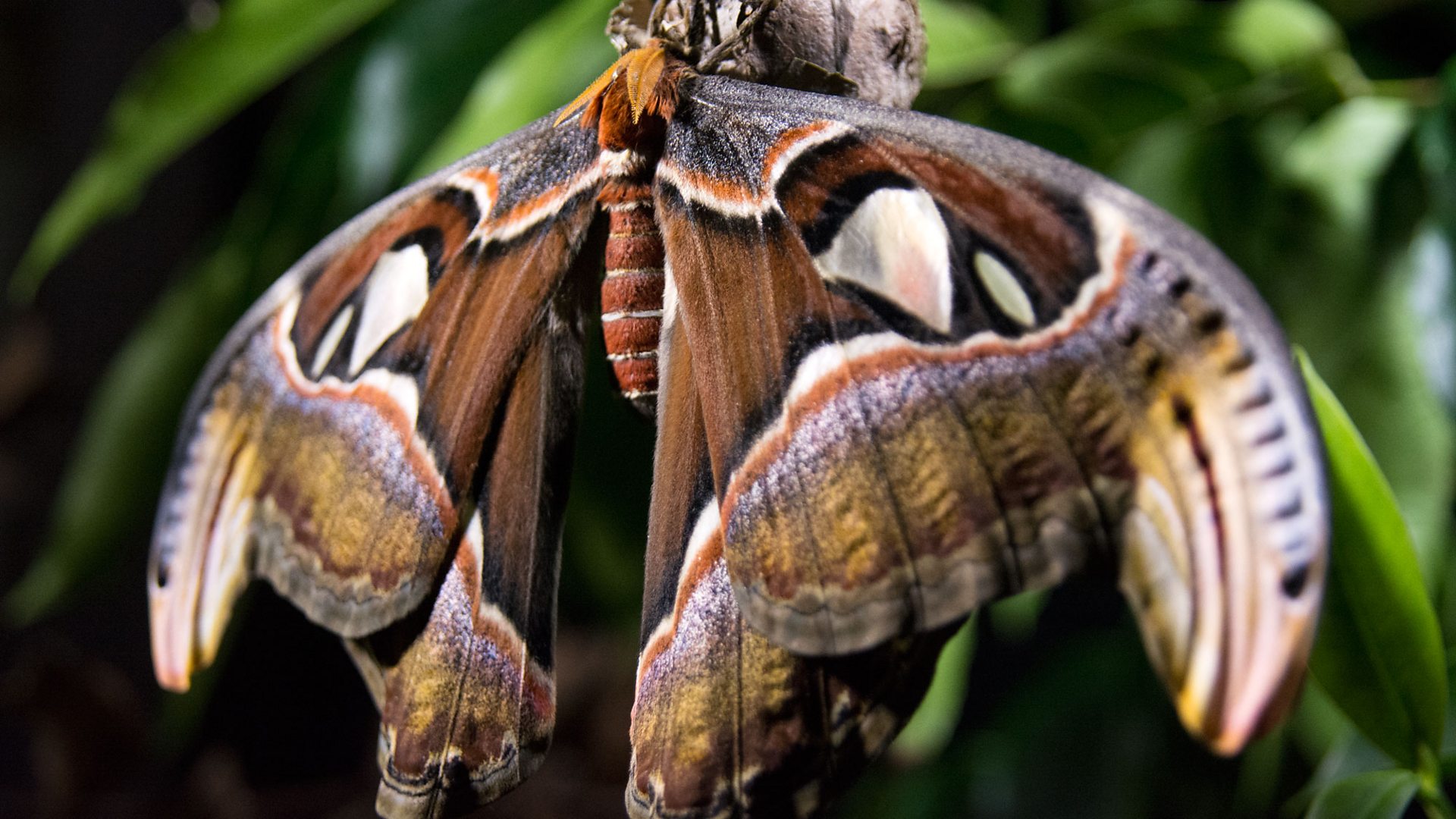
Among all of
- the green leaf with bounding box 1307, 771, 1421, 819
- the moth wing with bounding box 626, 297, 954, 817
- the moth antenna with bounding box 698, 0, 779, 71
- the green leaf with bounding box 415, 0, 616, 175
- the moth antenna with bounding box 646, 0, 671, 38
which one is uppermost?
the moth antenna with bounding box 646, 0, 671, 38

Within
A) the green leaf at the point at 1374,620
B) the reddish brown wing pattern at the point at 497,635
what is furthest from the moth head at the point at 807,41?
the green leaf at the point at 1374,620

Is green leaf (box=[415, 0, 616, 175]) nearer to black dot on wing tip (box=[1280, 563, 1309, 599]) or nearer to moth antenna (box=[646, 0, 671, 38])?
moth antenna (box=[646, 0, 671, 38])

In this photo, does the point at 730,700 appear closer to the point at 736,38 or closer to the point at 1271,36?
the point at 736,38

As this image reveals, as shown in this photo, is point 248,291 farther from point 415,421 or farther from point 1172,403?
point 1172,403

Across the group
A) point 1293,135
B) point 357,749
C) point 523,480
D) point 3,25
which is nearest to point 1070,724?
point 1293,135

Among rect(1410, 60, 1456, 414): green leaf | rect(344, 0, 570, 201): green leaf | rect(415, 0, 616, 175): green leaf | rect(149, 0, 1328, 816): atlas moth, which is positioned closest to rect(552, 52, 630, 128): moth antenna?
rect(149, 0, 1328, 816): atlas moth

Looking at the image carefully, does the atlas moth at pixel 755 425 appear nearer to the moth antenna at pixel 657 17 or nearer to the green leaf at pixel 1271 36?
the moth antenna at pixel 657 17

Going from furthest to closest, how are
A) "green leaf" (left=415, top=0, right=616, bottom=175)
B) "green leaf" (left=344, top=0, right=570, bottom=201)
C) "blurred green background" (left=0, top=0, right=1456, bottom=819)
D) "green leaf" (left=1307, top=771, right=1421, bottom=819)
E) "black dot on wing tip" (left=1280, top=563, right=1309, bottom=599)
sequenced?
"green leaf" (left=344, top=0, right=570, bottom=201) < "green leaf" (left=415, top=0, right=616, bottom=175) < "blurred green background" (left=0, top=0, right=1456, bottom=819) < "green leaf" (left=1307, top=771, right=1421, bottom=819) < "black dot on wing tip" (left=1280, top=563, right=1309, bottom=599)
